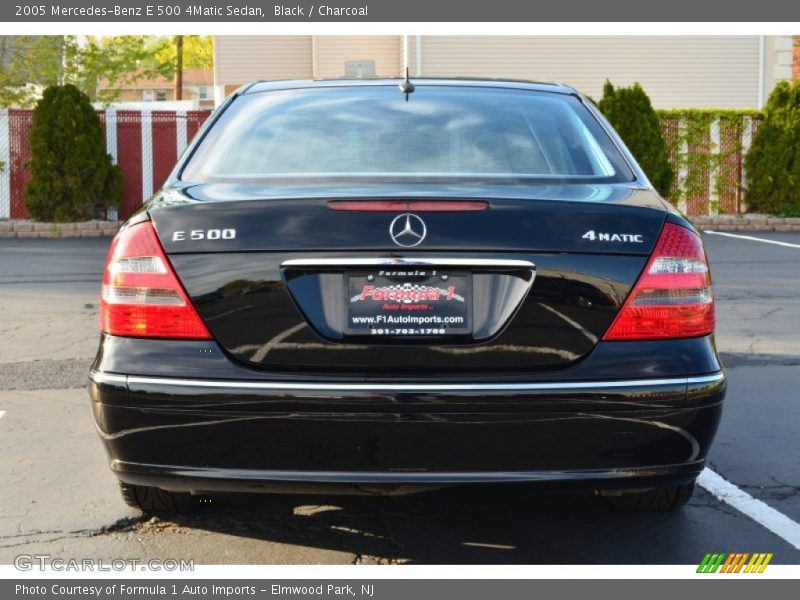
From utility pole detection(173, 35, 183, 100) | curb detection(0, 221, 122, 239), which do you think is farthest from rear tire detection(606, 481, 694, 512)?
utility pole detection(173, 35, 183, 100)

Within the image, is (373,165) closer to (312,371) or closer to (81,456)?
(312,371)

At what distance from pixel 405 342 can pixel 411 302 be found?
12cm

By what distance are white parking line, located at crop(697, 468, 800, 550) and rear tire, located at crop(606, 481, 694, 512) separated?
0.28 meters

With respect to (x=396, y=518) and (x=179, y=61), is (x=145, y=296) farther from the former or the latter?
(x=179, y=61)

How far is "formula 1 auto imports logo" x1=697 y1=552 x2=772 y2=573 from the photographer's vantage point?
12.0 ft

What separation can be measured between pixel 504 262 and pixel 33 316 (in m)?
6.63

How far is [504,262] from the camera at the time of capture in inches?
125

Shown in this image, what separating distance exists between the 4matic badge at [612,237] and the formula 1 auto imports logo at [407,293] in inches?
17.7

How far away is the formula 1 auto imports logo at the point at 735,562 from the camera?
364 centimetres

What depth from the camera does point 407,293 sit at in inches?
125

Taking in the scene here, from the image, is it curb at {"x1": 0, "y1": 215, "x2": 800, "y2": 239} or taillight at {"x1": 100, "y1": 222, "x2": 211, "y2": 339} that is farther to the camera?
curb at {"x1": 0, "y1": 215, "x2": 800, "y2": 239}

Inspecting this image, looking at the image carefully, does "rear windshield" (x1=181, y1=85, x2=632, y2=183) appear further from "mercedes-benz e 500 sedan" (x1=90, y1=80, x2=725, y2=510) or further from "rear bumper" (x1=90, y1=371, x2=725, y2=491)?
"rear bumper" (x1=90, y1=371, x2=725, y2=491)

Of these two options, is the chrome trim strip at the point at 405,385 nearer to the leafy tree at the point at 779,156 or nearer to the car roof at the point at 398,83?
the car roof at the point at 398,83
